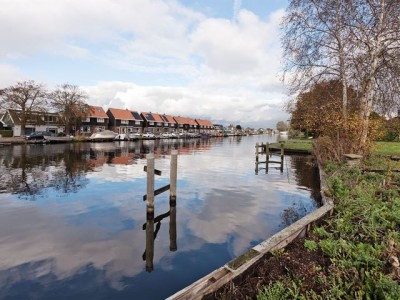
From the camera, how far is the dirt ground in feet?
12.9

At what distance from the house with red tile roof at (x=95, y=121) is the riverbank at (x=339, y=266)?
2951 inches

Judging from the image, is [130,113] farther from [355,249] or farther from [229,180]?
[355,249]

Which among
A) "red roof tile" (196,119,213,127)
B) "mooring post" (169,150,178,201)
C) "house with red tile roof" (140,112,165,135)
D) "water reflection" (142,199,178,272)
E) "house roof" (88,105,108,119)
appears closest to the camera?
"water reflection" (142,199,178,272)

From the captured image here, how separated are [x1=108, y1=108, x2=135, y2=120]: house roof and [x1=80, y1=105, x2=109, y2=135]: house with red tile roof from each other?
3.03m

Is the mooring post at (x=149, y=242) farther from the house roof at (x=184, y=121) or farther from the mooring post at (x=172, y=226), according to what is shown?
the house roof at (x=184, y=121)

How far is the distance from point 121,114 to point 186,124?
39241 millimetres

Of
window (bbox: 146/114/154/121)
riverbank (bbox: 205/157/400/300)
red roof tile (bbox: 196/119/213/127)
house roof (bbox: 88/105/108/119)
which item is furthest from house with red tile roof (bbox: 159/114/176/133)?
riverbank (bbox: 205/157/400/300)

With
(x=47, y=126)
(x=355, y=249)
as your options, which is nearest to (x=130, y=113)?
(x=47, y=126)

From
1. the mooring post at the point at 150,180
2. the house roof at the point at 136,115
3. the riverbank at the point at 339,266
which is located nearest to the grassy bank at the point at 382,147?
the riverbank at the point at 339,266

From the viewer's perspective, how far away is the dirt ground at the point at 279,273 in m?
3.93

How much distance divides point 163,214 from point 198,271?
3.85m

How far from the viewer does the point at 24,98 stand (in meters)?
50.6

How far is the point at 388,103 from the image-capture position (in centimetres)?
1474

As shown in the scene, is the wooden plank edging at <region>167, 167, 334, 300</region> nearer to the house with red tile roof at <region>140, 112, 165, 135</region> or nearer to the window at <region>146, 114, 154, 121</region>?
the house with red tile roof at <region>140, 112, 165, 135</region>
